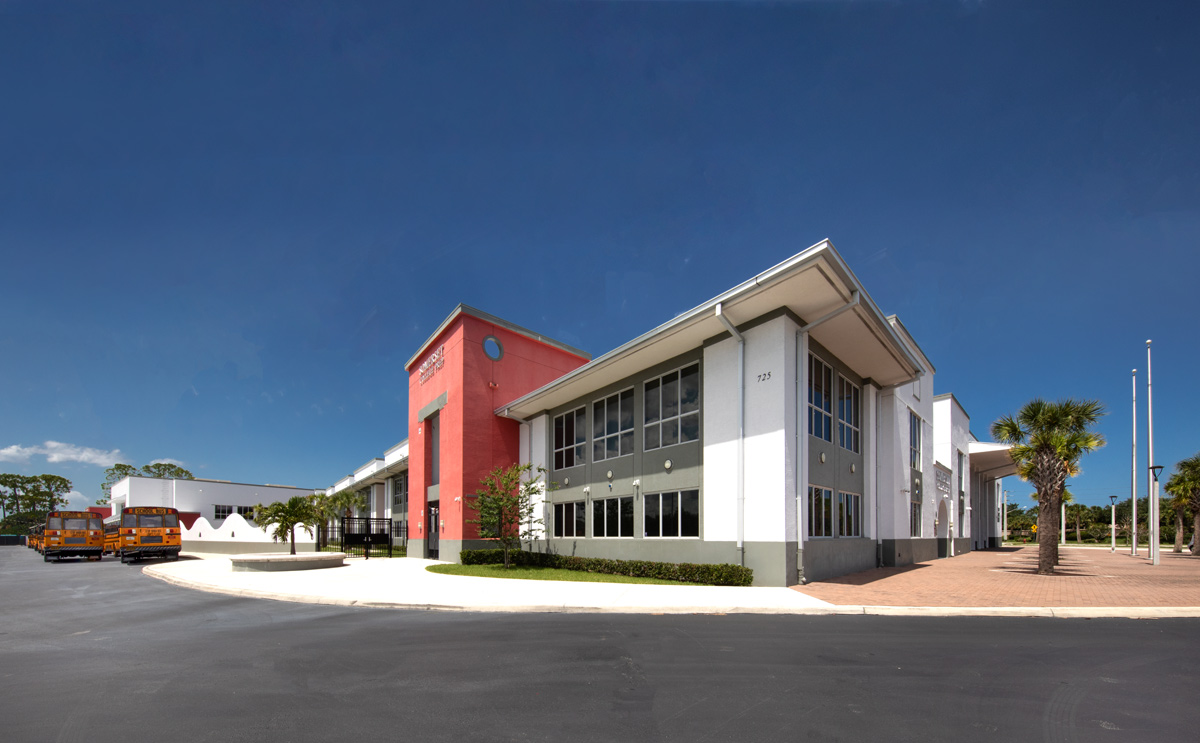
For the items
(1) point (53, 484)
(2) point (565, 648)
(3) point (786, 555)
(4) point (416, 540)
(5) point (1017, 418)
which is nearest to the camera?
(2) point (565, 648)

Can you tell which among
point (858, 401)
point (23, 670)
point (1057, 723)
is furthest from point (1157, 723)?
point (858, 401)

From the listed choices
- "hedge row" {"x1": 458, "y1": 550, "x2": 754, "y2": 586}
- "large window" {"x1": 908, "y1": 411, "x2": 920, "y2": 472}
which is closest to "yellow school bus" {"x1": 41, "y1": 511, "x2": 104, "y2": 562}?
"hedge row" {"x1": 458, "y1": 550, "x2": 754, "y2": 586}

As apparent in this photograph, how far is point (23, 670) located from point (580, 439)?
18.8 meters

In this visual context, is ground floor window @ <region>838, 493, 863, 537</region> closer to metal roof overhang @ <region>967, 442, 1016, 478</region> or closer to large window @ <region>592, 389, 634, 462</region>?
large window @ <region>592, 389, 634, 462</region>

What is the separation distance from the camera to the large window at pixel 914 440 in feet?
92.5

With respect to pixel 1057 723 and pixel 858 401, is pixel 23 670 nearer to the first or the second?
pixel 1057 723

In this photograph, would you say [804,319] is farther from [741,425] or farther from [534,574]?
[534,574]

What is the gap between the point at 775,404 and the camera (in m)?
16.7

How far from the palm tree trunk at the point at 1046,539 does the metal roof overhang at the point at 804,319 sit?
5.84 m

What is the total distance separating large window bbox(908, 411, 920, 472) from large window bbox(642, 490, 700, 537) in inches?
531

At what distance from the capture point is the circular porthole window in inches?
1132

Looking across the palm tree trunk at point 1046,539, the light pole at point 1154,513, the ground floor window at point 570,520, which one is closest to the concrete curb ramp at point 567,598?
the ground floor window at point 570,520

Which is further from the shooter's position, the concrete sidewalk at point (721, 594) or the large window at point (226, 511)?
the large window at point (226, 511)

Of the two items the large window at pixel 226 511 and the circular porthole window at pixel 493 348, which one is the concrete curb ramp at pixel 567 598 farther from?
the large window at pixel 226 511
